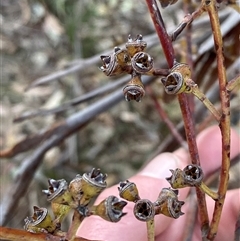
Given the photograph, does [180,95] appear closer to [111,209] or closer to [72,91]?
[111,209]

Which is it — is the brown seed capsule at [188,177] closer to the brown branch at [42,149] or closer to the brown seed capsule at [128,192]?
the brown seed capsule at [128,192]

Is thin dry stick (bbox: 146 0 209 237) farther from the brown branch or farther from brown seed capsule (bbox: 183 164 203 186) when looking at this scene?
the brown branch

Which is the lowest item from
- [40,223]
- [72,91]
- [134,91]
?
[40,223]

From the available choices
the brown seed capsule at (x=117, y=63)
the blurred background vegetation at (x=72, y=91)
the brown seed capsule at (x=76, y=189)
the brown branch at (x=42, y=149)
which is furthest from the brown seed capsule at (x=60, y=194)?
the blurred background vegetation at (x=72, y=91)

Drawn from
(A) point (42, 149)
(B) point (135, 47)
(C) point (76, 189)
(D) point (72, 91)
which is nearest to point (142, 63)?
(B) point (135, 47)

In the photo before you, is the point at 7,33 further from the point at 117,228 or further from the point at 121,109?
the point at 117,228

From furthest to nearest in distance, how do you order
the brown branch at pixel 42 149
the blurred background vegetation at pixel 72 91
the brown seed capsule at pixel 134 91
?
the blurred background vegetation at pixel 72 91, the brown branch at pixel 42 149, the brown seed capsule at pixel 134 91

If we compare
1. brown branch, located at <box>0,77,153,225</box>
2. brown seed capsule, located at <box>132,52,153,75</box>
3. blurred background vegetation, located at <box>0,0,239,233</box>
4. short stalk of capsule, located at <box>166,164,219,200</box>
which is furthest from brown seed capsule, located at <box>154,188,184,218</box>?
blurred background vegetation, located at <box>0,0,239,233</box>
